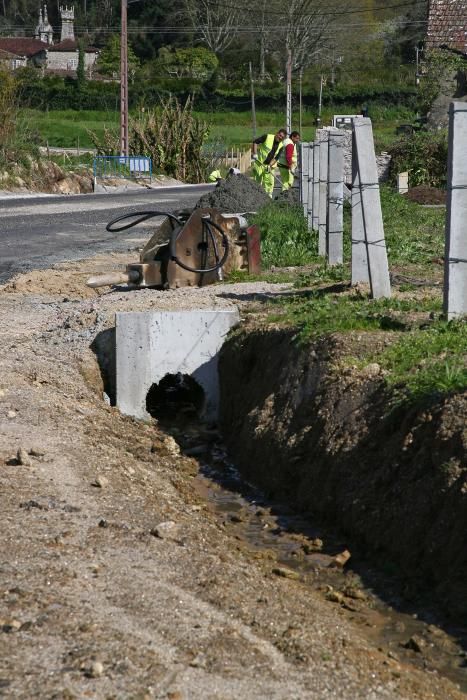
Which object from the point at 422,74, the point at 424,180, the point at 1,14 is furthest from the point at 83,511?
the point at 1,14

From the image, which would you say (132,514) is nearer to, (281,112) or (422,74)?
(422,74)

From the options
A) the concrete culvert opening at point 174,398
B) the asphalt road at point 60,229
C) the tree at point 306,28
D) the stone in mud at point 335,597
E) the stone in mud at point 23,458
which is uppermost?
the tree at point 306,28

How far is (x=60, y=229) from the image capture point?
2138cm

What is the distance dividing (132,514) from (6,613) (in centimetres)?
172

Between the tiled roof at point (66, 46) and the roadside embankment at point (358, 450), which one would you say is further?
the tiled roof at point (66, 46)

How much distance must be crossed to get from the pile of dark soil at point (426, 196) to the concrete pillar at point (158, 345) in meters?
13.7

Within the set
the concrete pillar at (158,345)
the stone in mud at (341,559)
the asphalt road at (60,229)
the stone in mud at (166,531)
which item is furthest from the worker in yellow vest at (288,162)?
the stone in mud at (166,531)

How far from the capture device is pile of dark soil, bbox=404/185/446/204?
23.0m

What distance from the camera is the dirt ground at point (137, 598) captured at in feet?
13.4

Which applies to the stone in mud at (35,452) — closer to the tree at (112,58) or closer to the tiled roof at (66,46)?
the tree at (112,58)

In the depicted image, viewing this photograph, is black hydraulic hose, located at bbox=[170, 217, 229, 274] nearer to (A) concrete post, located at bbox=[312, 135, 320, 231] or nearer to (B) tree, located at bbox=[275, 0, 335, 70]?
(A) concrete post, located at bbox=[312, 135, 320, 231]

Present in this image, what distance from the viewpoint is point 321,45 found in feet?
282

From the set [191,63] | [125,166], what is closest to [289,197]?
[125,166]

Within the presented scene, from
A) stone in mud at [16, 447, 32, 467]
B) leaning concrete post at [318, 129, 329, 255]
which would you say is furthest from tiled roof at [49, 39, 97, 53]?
stone in mud at [16, 447, 32, 467]
